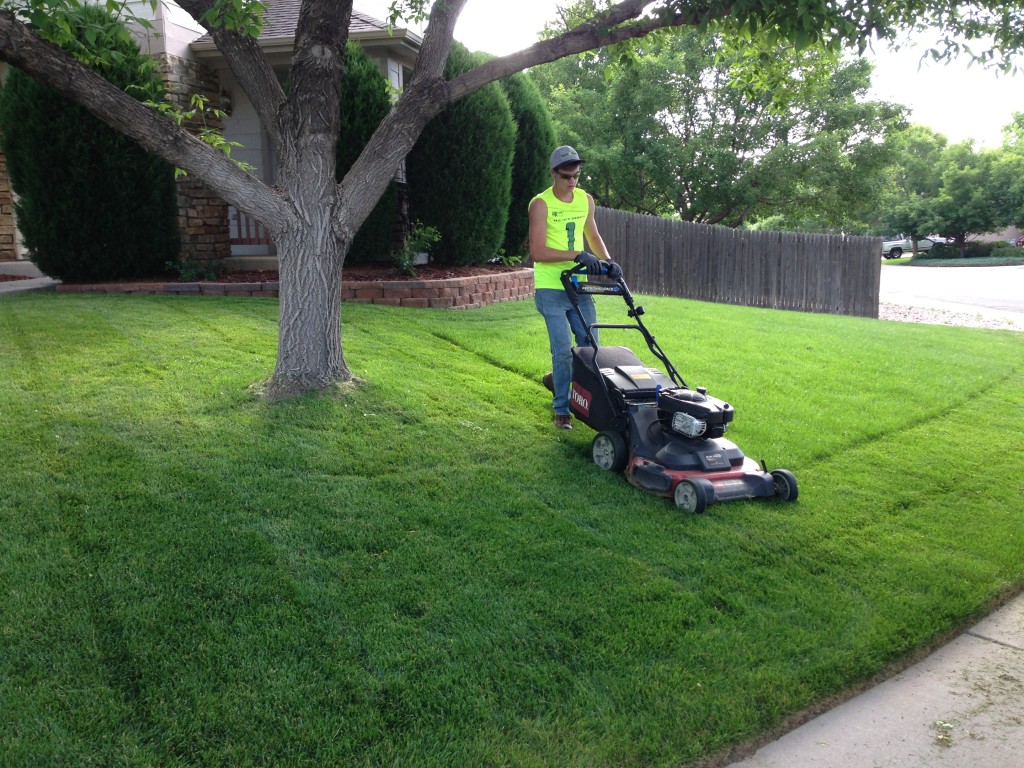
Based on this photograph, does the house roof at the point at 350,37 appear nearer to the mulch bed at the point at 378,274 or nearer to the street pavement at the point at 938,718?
the mulch bed at the point at 378,274

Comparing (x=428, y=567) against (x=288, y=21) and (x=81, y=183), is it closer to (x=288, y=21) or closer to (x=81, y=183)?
(x=81, y=183)

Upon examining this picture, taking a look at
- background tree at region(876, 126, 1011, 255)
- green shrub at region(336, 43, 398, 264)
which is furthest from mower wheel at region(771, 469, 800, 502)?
background tree at region(876, 126, 1011, 255)

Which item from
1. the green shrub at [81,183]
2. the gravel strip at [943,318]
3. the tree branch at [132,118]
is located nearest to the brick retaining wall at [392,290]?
the green shrub at [81,183]

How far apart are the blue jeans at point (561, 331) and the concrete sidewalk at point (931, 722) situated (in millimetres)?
2935

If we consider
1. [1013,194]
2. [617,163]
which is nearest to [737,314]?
[617,163]

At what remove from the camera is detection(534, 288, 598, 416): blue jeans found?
5.84 metres

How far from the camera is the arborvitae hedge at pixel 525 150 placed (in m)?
12.8

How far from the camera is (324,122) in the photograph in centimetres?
602

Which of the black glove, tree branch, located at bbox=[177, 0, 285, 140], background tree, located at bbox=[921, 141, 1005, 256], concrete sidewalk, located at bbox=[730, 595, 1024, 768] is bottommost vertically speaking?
concrete sidewalk, located at bbox=[730, 595, 1024, 768]

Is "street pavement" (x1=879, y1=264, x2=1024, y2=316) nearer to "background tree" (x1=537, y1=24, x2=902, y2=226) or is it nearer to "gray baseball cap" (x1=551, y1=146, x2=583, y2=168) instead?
"background tree" (x1=537, y1=24, x2=902, y2=226)

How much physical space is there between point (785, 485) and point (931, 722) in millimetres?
1895

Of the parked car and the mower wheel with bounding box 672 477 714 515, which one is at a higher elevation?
the parked car

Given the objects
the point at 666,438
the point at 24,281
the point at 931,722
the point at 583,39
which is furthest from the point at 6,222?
the point at 931,722

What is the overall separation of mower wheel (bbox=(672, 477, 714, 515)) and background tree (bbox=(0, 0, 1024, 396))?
8.89 ft
